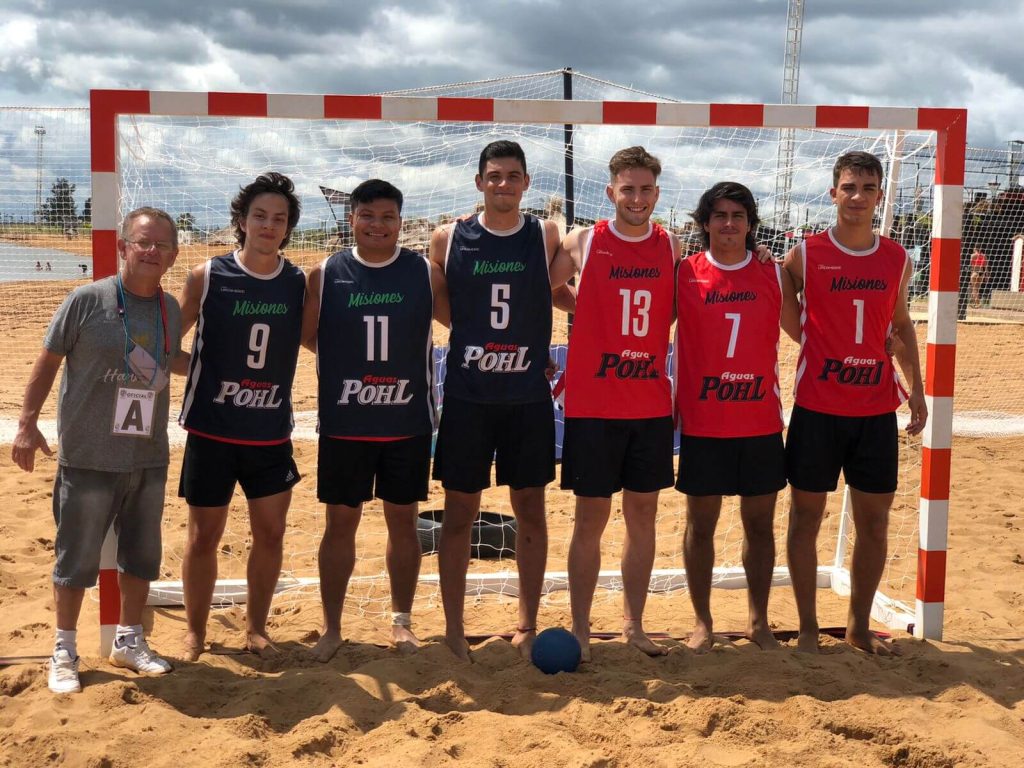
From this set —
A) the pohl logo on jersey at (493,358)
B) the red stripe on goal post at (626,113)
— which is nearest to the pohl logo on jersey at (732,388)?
the pohl logo on jersey at (493,358)

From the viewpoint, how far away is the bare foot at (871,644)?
4.42m

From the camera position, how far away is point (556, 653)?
12.9 ft

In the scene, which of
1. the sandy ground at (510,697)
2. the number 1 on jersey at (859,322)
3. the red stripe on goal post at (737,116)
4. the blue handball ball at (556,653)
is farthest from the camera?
the red stripe on goal post at (737,116)

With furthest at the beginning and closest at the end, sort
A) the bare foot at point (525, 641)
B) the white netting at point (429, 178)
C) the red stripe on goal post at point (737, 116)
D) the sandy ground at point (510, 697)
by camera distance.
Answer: the white netting at point (429, 178) → the red stripe on goal post at point (737, 116) → the bare foot at point (525, 641) → the sandy ground at point (510, 697)

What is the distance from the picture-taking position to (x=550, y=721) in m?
3.50

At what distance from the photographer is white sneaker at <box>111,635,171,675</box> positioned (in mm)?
3941

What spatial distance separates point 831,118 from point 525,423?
219 centimetres

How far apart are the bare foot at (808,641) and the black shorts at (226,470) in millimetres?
2568

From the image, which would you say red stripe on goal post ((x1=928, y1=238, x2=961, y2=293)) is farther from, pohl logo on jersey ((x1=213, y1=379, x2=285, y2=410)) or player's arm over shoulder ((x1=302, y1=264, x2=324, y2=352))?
pohl logo on jersey ((x1=213, y1=379, x2=285, y2=410))

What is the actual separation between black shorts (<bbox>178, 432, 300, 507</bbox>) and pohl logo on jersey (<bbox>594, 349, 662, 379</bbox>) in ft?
4.88

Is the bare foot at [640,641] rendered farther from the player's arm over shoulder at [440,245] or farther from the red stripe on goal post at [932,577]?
the player's arm over shoulder at [440,245]

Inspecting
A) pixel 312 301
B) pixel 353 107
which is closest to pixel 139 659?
pixel 312 301

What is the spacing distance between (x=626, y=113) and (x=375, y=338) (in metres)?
1.65

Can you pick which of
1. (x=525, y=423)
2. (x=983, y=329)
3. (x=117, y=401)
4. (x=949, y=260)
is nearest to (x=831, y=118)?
(x=949, y=260)
